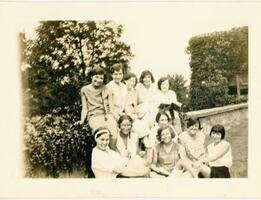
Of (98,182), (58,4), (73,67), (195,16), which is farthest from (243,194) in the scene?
(58,4)

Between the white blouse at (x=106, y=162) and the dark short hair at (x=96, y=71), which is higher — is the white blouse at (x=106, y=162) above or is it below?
below

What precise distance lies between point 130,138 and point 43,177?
38cm

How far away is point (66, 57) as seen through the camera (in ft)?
5.81

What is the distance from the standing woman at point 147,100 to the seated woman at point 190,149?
138 mm

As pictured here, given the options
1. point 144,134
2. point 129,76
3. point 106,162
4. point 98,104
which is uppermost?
point 129,76

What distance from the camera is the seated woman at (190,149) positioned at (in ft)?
5.82

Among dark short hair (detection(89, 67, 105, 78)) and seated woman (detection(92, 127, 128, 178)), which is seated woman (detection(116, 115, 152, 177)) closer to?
seated woman (detection(92, 127, 128, 178))

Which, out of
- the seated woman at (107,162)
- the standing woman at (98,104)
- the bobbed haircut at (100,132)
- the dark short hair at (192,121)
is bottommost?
the seated woman at (107,162)

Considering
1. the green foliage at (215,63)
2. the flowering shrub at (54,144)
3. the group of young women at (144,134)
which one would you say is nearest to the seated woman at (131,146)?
the group of young women at (144,134)

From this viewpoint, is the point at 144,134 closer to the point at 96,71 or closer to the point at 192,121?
the point at 192,121

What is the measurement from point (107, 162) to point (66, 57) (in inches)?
17.3

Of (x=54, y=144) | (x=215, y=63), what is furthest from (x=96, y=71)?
(x=215, y=63)

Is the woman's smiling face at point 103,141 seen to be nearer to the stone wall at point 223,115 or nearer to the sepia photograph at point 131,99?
the sepia photograph at point 131,99

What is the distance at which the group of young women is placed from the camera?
1.76 m
